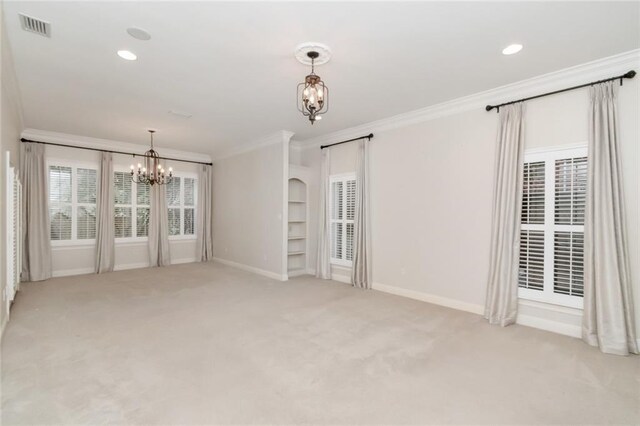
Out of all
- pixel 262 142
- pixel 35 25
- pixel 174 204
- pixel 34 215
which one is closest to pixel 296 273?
pixel 262 142

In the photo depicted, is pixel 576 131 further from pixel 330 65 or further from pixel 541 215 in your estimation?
pixel 330 65

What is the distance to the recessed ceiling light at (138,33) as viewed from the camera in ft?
8.95

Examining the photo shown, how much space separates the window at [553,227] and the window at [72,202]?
27.1 ft

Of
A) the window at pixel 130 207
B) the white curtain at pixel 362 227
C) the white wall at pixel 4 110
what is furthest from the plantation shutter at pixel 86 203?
the white curtain at pixel 362 227

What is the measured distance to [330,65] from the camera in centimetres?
338

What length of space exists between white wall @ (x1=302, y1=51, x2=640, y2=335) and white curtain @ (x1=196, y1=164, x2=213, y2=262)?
4.86 meters

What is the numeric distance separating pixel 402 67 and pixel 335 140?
2958 millimetres

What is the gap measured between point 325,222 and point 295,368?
3.89m

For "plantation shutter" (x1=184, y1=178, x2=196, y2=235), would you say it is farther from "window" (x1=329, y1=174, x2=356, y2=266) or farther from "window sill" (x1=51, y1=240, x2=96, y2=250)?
"window" (x1=329, y1=174, x2=356, y2=266)

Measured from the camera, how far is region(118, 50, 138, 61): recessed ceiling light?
10.3ft

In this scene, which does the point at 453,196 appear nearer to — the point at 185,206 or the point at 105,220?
the point at 185,206

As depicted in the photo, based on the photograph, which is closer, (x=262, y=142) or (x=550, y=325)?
(x=550, y=325)

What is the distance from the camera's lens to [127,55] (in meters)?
3.19

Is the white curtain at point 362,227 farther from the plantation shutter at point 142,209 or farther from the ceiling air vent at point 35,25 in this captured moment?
the plantation shutter at point 142,209
